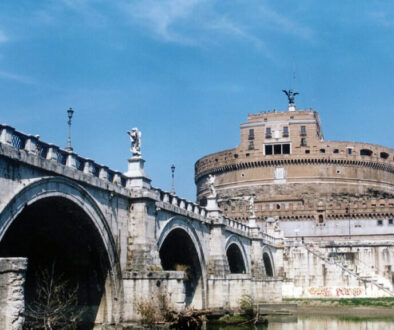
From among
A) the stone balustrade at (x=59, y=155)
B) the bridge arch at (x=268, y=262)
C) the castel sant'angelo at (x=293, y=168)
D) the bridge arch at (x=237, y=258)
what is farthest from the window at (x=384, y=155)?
the stone balustrade at (x=59, y=155)

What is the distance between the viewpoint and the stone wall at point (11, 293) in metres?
14.5

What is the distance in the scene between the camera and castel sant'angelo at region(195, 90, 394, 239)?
312 ft

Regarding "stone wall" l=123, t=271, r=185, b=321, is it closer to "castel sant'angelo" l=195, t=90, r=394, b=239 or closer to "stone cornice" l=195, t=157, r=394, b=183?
"castel sant'angelo" l=195, t=90, r=394, b=239

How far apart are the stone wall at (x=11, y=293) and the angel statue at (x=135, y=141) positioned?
13.1 meters

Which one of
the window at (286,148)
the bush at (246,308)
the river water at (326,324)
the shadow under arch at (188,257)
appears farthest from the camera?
the window at (286,148)

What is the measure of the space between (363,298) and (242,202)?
38.1m

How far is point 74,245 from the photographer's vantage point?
977 inches

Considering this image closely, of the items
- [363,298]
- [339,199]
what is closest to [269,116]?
[339,199]

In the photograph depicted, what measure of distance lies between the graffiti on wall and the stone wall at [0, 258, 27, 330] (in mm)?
50764

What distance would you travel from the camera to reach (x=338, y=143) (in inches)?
3875

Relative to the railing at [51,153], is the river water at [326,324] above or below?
below

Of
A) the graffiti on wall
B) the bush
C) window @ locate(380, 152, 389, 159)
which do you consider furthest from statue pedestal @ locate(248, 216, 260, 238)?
window @ locate(380, 152, 389, 159)

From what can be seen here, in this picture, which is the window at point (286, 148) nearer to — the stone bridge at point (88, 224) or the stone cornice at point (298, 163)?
the stone cornice at point (298, 163)

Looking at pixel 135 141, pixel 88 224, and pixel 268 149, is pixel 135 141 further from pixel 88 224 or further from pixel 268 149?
pixel 268 149
